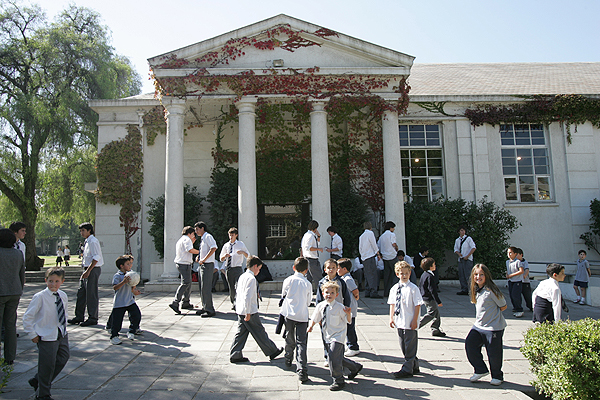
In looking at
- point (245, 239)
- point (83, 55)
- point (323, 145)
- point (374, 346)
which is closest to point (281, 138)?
point (323, 145)

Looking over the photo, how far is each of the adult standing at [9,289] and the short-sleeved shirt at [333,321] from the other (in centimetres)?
411

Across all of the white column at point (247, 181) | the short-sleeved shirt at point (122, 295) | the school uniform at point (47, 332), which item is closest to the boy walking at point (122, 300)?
the short-sleeved shirt at point (122, 295)

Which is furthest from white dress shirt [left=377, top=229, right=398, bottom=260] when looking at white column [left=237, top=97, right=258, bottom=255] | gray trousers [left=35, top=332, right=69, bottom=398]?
gray trousers [left=35, top=332, right=69, bottom=398]

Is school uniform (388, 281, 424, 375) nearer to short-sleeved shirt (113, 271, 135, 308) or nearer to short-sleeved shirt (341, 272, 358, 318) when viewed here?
short-sleeved shirt (341, 272, 358, 318)

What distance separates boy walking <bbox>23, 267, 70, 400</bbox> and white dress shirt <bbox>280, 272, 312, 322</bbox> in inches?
100

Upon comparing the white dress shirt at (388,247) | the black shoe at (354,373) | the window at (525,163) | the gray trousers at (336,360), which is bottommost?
the black shoe at (354,373)

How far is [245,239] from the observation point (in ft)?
38.2

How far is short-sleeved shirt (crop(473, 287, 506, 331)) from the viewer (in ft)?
15.8

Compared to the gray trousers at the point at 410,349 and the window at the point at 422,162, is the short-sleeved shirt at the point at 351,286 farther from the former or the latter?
the window at the point at 422,162

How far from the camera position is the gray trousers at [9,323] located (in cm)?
534

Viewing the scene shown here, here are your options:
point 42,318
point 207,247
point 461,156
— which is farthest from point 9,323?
point 461,156

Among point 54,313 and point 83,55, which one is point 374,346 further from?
point 83,55

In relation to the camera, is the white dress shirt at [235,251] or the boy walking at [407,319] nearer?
the boy walking at [407,319]

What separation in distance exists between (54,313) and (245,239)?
24.1 ft
